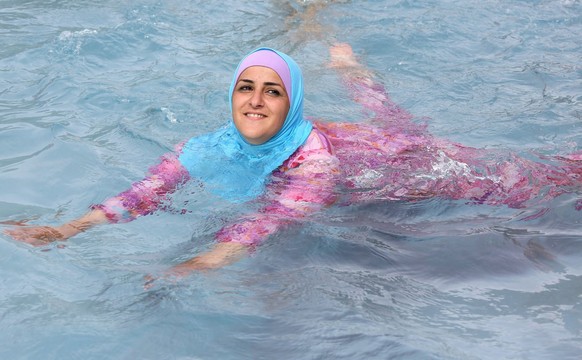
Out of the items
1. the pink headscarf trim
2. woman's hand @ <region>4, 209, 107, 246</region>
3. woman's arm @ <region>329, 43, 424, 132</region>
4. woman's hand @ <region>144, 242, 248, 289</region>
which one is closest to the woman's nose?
the pink headscarf trim

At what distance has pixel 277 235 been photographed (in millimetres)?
3861

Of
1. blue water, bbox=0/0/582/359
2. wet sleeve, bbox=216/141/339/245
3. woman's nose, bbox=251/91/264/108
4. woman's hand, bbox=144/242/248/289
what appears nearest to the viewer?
blue water, bbox=0/0/582/359

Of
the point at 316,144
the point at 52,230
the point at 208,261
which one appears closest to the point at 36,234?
the point at 52,230

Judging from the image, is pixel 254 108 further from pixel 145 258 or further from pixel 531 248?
pixel 531 248

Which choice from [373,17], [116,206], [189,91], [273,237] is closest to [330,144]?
[273,237]

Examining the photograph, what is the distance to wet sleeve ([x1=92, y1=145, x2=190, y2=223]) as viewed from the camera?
13.2 ft

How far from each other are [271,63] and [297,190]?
2.53ft

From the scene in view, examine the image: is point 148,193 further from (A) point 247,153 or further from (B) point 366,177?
(B) point 366,177

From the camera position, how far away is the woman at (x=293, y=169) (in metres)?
4.11

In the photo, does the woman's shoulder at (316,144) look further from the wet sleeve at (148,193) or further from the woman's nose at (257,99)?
the wet sleeve at (148,193)

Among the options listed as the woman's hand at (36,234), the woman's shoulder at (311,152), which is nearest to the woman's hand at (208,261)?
the woman's hand at (36,234)

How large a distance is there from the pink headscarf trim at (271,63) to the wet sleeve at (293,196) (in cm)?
42

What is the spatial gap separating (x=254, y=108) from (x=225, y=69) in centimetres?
265

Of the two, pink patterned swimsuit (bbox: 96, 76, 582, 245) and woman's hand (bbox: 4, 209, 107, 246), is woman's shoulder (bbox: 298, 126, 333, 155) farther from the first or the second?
woman's hand (bbox: 4, 209, 107, 246)
